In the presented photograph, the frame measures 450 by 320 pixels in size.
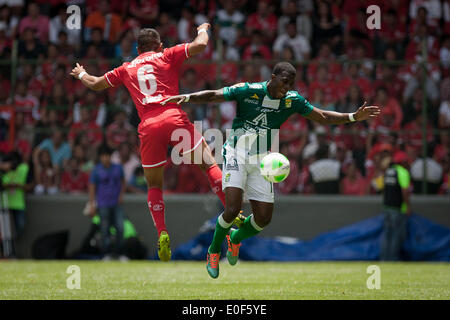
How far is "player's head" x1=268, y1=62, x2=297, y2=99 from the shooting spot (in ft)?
30.8

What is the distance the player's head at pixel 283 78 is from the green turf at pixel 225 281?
2.56 metres

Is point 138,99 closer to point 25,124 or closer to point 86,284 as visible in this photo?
point 86,284

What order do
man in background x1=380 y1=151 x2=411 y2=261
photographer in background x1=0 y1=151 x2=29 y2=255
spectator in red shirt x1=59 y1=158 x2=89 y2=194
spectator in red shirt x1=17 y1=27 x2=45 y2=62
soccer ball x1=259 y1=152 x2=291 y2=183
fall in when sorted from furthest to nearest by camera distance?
spectator in red shirt x1=17 y1=27 x2=45 y2=62 → spectator in red shirt x1=59 y1=158 x2=89 y2=194 → photographer in background x1=0 y1=151 x2=29 y2=255 → man in background x1=380 y1=151 x2=411 y2=261 → soccer ball x1=259 y1=152 x2=291 y2=183

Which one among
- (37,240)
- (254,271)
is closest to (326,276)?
(254,271)

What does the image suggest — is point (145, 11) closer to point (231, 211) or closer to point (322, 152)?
point (322, 152)

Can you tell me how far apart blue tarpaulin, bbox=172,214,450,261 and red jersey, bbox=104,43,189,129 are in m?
6.81

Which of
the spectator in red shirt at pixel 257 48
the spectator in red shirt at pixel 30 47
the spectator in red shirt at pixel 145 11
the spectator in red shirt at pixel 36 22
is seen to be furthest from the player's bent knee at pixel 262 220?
the spectator in red shirt at pixel 36 22

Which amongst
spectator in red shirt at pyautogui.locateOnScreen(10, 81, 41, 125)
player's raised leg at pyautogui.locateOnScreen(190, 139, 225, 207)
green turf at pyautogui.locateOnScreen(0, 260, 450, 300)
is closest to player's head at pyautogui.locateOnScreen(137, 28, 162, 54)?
player's raised leg at pyautogui.locateOnScreen(190, 139, 225, 207)

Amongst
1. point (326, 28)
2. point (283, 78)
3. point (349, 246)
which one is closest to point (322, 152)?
point (349, 246)

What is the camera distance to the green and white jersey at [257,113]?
962 cm

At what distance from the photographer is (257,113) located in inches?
381

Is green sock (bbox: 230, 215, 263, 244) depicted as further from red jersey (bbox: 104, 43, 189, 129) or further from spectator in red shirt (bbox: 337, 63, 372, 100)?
spectator in red shirt (bbox: 337, 63, 372, 100)

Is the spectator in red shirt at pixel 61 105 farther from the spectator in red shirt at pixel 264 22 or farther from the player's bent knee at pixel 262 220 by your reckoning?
the player's bent knee at pixel 262 220
